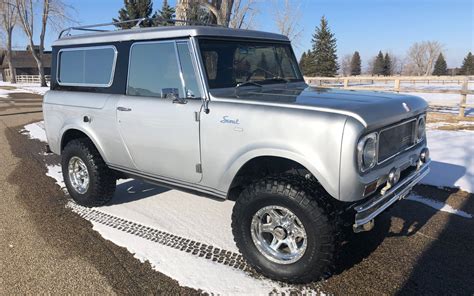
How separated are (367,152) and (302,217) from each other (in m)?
0.69

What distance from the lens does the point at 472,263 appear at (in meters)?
3.55

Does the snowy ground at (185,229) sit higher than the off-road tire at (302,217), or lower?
lower

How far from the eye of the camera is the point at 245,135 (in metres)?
3.32

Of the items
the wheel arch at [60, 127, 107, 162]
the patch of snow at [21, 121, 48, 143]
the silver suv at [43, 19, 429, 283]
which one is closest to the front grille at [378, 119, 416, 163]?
the silver suv at [43, 19, 429, 283]

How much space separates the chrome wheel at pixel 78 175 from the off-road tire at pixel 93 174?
0.07m

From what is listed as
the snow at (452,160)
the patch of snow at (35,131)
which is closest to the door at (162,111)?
the snow at (452,160)

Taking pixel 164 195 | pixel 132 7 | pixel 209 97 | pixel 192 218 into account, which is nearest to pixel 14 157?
pixel 164 195

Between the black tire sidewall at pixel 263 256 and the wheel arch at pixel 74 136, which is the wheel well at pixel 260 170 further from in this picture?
the wheel arch at pixel 74 136

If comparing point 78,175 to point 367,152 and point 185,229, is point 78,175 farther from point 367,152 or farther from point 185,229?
point 367,152

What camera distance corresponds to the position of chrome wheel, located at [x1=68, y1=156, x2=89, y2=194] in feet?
16.5

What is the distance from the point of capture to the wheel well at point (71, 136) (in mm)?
5130

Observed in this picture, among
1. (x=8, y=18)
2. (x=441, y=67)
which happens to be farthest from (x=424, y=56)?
(x=8, y=18)

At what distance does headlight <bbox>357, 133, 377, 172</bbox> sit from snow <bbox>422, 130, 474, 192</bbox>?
3.25m

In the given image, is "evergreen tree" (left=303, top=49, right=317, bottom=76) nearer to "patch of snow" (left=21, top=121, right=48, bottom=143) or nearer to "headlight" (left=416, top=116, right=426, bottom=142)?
"patch of snow" (left=21, top=121, right=48, bottom=143)
